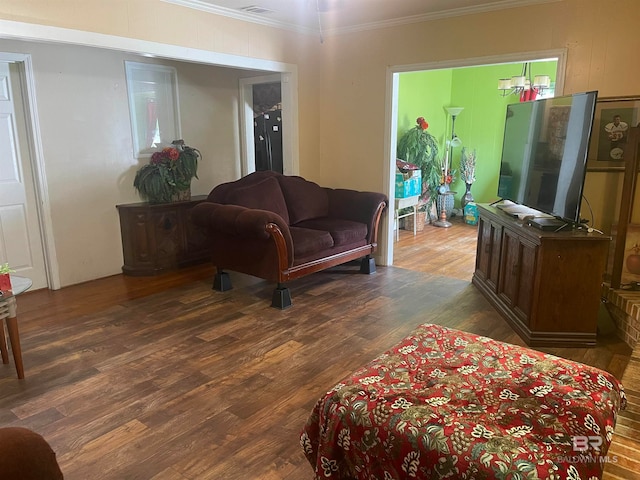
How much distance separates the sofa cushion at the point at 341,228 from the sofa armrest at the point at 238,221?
646 millimetres

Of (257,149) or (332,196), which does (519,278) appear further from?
(257,149)

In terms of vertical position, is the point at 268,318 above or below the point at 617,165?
below

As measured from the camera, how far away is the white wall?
4238 mm

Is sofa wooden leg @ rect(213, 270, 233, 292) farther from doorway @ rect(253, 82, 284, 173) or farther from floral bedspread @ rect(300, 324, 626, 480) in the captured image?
floral bedspread @ rect(300, 324, 626, 480)

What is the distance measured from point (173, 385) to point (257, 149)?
3.96 m

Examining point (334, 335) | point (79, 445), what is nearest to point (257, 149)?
point (334, 335)

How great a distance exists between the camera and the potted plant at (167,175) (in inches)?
191

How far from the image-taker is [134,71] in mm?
4840

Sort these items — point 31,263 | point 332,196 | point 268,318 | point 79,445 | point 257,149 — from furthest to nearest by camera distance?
1. point 257,149
2. point 332,196
3. point 31,263
4. point 268,318
5. point 79,445

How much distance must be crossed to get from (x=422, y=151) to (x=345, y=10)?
118 inches

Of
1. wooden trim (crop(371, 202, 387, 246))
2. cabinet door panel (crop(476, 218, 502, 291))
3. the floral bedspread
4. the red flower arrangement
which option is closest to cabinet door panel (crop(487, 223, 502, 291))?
cabinet door panel (crop(476, 218, 502, 291))

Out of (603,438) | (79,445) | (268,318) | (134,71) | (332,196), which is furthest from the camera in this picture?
(332,196)

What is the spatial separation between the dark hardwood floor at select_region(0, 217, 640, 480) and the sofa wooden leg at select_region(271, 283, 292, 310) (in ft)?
0.22

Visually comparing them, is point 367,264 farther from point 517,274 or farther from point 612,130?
point 612,130
